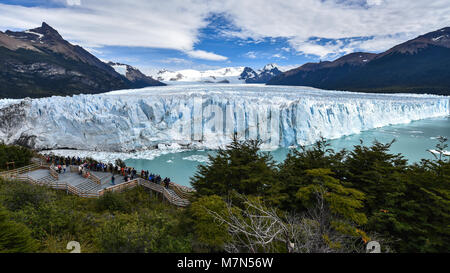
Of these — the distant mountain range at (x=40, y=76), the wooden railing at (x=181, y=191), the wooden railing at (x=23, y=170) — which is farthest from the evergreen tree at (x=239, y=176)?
the distant mountain range at (x=40, y=76)

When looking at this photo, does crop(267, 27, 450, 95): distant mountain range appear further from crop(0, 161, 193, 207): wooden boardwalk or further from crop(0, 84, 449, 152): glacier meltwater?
crop(0, 161, 193, 207): wooden boardwalk

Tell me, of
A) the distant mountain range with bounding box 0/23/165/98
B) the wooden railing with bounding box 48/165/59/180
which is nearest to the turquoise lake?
the wooden railing with bounding box 48/165/59/180

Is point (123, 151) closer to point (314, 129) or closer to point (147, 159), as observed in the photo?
point (147, 159)

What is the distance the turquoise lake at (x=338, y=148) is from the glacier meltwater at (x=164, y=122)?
1602 mm

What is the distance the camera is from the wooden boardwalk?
27.6 feet

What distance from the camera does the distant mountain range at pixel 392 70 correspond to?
2594 inches

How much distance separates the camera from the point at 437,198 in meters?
3.91

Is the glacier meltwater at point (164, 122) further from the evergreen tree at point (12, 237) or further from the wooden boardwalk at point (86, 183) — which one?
the evergreen tree at point (12, 237)

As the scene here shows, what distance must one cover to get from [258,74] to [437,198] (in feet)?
639

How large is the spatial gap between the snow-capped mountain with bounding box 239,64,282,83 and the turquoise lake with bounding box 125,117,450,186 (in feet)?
515

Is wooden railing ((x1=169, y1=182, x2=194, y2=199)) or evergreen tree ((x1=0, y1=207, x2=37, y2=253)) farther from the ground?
evergreen tree ((x1=0, y1=207, x2=37, y2=253))

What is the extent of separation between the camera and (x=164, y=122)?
20156mm

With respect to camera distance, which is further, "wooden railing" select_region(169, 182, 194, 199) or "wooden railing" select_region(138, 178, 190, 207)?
"wooden railing" select_region(169, 182, 194, 199)
